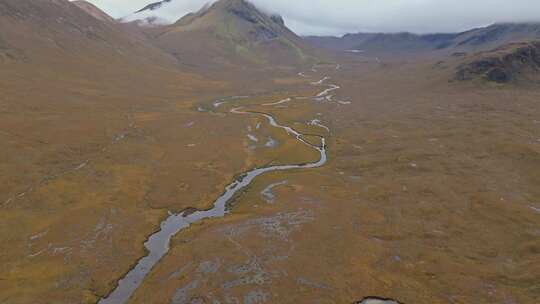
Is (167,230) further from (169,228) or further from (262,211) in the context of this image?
(262,211)

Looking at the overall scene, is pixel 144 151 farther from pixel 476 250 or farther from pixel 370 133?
pixel 476 250

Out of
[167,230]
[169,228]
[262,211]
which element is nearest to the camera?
[167,230]

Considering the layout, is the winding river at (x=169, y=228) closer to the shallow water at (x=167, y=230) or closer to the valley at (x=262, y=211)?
the shallow water at (x=167, y=230)

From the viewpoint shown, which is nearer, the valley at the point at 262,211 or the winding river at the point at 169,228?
the winding river at the point at 169,228

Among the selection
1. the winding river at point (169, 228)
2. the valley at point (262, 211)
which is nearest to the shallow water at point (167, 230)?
the winding river at point (169, 228)

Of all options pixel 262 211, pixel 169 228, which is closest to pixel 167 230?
pixel 169 228

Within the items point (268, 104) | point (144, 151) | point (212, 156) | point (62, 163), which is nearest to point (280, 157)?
point (212, 156)

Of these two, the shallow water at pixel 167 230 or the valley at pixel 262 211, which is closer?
the shallow water at pixel 167 230

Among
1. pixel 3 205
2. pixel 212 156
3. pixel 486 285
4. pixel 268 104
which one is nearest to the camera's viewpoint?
pixel 486 285

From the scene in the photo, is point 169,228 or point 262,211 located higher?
point 169,228

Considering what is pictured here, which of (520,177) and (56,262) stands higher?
(56,262)

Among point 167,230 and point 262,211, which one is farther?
point 262,211
